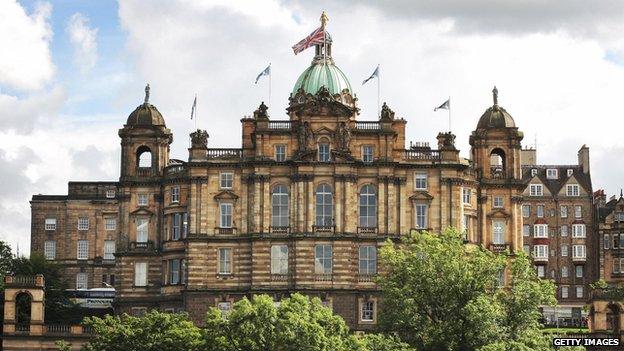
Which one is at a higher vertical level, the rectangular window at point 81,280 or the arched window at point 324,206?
the arched window at point 324,206

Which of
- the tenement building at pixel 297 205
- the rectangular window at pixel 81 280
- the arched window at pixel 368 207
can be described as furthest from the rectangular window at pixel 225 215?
the rectangular window at pixel 81 280

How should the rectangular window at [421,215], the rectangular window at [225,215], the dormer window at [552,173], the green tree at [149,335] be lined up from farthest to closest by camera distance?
the dormer window at [552,173] → the rectangular window at [421,215] → the rectangular window at [225,215] → the green tree at [149,335]

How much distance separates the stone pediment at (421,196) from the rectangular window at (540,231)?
4365cm

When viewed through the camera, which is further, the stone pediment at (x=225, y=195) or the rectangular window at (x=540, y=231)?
the rectangular window at (x=540, y=231)

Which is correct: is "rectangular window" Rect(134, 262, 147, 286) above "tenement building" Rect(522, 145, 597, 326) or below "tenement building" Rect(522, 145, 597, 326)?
below

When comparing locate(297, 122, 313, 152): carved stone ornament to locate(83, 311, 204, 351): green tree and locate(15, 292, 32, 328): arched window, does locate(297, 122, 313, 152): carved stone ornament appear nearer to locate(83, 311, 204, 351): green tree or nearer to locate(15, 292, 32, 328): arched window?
locate(83, 311, 204, 351): green tree

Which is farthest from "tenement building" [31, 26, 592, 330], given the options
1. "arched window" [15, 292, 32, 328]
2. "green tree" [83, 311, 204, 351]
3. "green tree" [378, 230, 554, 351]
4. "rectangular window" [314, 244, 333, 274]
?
"green tree" [83, 311, 204, 351]

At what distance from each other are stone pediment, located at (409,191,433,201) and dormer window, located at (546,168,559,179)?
45.8 metres

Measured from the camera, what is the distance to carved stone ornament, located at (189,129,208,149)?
439ft

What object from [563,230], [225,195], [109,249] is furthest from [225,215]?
[563,230]

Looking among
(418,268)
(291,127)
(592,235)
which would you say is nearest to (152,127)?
(291,127)

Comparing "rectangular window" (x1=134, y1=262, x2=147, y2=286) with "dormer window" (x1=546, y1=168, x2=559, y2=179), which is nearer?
"rectangular window" (x1=134, y1=262, x2=147, y2=286)

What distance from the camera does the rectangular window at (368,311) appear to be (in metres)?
130

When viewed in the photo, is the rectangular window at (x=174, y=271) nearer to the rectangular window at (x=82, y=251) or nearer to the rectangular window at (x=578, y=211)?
the rectangular window at (x=82, y=251)
